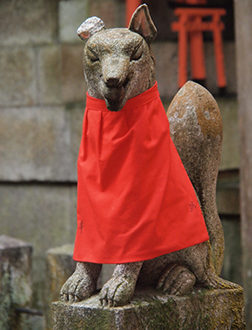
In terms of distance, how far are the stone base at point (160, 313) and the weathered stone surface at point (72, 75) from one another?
2.63 meters

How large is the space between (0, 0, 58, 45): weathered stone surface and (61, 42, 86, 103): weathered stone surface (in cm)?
25

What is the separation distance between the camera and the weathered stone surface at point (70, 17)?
4.88 meters

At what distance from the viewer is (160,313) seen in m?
2.38

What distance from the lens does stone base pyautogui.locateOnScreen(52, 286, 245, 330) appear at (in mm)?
2270

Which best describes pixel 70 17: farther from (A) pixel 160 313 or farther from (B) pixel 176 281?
(A) pixel 160 313

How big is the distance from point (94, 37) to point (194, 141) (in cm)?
60

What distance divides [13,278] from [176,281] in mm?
1540

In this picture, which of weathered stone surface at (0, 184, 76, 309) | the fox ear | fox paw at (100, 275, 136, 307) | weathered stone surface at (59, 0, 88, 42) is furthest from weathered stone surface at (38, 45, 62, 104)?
fox paw at (100, 275, 136, 307)

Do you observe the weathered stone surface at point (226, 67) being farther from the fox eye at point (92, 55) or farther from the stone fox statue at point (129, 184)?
the fox eye at point (92, 55)

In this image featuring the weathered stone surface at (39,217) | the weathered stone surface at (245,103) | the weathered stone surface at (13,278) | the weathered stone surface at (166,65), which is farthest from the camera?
the weathered stone surface at (39,217)

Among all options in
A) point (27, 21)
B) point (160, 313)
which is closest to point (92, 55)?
point (160, 313)

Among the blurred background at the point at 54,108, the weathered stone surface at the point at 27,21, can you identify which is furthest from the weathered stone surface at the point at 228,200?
the weathered stone surface at the point at 27,21

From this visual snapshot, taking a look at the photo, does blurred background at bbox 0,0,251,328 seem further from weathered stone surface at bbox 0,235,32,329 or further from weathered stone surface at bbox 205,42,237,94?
weathered stone surface at bbox 0,235,32,329

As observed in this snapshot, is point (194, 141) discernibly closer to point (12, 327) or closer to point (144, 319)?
point (144, 319)
